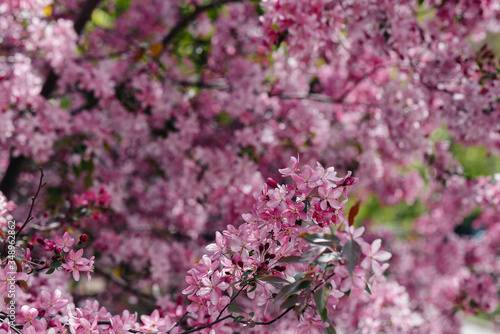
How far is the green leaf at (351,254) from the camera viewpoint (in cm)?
110

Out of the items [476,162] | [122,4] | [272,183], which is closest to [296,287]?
[272,183]

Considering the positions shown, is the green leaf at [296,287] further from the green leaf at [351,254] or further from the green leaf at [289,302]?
the green leaf at [351,254]

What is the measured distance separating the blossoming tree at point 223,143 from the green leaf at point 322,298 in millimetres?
12

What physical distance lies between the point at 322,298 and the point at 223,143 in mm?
2693

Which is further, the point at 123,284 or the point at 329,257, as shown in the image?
the point at 123,284


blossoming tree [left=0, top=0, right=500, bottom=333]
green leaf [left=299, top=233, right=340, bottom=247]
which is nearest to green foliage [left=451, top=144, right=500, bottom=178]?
blossoming tree [left=0, top=0, right=500, bottom=333]

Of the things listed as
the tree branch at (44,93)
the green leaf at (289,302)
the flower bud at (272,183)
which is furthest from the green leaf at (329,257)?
the tree branch at (44,93)

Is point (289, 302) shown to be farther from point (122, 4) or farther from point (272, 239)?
point (122, 4)

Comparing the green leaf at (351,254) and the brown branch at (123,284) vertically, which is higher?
the green leaf at (351,254)

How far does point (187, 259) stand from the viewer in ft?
11.1

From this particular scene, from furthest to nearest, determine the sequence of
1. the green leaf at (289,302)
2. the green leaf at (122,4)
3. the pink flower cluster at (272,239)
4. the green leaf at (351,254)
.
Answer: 1. the green leaf at (122,4)
2. the pink flower cluster at (272,239)
3. the green leaf at (289,302)
4. the green leaf at (351,254)

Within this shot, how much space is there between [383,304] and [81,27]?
3371 mm

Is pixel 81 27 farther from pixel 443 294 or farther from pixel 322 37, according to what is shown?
pixel 443 294

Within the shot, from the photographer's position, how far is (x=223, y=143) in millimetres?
3758
